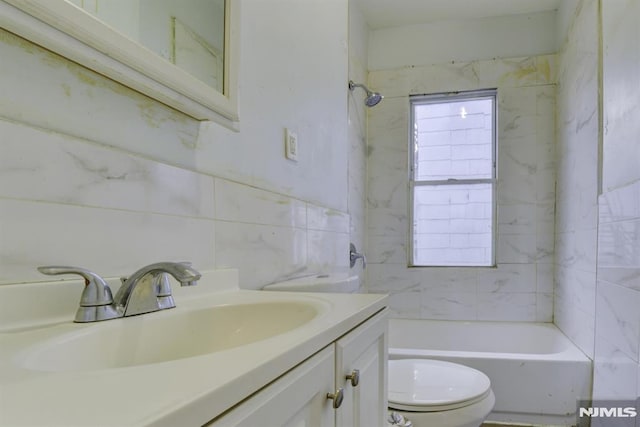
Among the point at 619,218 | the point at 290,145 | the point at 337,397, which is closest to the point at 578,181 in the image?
the point at 619,218

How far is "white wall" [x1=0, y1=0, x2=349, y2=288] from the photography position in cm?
59

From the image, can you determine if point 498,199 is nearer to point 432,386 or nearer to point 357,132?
point 357,132

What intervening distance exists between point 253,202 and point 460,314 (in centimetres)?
222

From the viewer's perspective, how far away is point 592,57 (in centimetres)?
199

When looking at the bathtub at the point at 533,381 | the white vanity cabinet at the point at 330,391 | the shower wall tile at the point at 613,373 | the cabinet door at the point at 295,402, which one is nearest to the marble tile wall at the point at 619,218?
the shower wall tile at the point at 613,373

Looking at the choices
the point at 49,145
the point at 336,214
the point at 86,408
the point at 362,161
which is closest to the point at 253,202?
the point at 49,145

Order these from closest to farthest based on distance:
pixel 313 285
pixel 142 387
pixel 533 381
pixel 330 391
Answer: pixel 142 387 < pixel 330 391 < pixel 313 285 < pixel 533 381

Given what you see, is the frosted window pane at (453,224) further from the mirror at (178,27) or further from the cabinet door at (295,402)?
the cabinet door at (295,402)

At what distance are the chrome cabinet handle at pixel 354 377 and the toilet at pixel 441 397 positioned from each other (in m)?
0.80

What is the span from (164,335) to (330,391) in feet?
1.07

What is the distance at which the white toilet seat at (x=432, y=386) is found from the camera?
1354 millimetres

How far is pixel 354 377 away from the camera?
667 millimetres

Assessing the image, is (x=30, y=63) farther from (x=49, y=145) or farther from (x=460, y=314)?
(x=460, y=314)

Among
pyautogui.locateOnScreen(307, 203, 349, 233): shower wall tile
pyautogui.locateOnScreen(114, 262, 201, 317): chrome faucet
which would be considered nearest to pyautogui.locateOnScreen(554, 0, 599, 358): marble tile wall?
pyautogui.locateOnScreen(307, 203, 349, 233): shower wall tile
